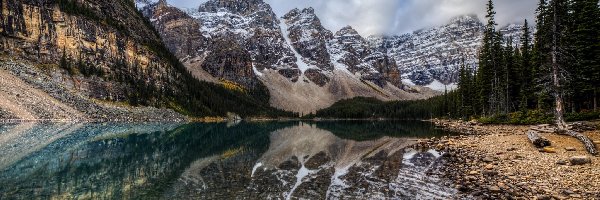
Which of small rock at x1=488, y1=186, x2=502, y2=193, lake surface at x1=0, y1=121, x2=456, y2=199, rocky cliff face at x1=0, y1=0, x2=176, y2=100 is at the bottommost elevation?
lake surface at x1=0, y1=121, x2=456, y2=199

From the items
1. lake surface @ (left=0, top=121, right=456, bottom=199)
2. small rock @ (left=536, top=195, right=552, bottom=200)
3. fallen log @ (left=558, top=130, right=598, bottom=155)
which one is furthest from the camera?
fallen log @ (left=558, top=130, right=598, bottom=155)

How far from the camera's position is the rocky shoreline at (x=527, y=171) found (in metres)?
17.2

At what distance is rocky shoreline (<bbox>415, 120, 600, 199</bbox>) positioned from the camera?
1719 centimetres

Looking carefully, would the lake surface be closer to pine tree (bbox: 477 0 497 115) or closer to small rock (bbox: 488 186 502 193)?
small rock (bbox: 488 186 502 193)

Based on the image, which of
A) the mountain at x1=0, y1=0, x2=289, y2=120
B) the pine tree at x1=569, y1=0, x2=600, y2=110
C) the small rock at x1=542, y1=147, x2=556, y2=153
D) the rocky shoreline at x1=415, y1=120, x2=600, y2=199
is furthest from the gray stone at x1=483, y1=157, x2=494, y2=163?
the mountain at x1=0, y1=0, x2=289, y2=120

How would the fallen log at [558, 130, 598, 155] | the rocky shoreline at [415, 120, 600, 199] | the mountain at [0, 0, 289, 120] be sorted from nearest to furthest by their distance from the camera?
the rocky shoreline at [415, 120, 600, 199] < the fallen log at [558, 130, 598, 155] < the mountain at [0, 0, 289, 120]

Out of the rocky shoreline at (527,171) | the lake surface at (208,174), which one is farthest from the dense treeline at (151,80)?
the rocky shoreline at (527,171)

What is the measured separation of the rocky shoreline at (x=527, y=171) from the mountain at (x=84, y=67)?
87.9 meters

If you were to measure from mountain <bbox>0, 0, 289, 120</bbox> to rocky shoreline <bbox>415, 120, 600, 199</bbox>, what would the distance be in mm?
87914

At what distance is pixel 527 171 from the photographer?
21891 mm

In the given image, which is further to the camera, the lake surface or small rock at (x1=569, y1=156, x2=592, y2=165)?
small rock at (x1=569, y1=156, x2=592, y2=165)

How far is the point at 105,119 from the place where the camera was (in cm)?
10231

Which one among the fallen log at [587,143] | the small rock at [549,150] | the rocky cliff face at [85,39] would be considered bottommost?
the small rock at [549,150]

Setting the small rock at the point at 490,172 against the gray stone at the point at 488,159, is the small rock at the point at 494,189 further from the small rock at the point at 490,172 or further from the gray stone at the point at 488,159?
the gray stone at the point at 488,159
